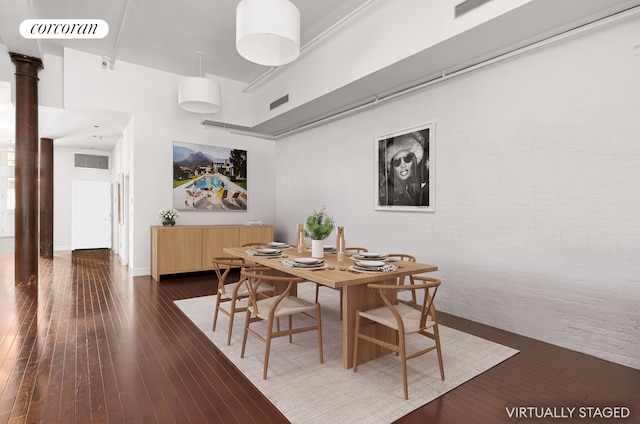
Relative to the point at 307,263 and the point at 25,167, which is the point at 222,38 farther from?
the point at 307,263

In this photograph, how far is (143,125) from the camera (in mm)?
6676

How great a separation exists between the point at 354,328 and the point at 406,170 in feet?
9.03

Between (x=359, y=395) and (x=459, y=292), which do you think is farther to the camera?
(x=459, y=292)

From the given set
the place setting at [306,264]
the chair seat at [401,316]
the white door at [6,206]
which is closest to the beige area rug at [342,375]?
the chair seat at [401,316]

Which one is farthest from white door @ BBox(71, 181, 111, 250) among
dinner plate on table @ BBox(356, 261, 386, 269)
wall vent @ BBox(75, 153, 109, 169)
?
dinner plate on table @ BBox(356, 261, 386, 269)

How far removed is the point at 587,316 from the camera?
3189 mm

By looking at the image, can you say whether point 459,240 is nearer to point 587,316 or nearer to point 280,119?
point 587,316

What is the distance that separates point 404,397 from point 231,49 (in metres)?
5.74

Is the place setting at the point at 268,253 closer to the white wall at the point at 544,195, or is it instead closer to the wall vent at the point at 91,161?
the white wall at the point at 544,195

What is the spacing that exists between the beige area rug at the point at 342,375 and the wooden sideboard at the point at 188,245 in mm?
2876

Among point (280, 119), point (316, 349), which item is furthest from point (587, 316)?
point (280, 119)

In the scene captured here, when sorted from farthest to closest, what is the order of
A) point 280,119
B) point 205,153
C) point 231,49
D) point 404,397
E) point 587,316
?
1. point 205,153
2. point 280,119
3. point 231,49
4. point 587,316
5. point 404,397

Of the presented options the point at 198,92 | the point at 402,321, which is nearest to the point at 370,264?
the point at 402,321

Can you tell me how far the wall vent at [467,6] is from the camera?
3.29 metres
